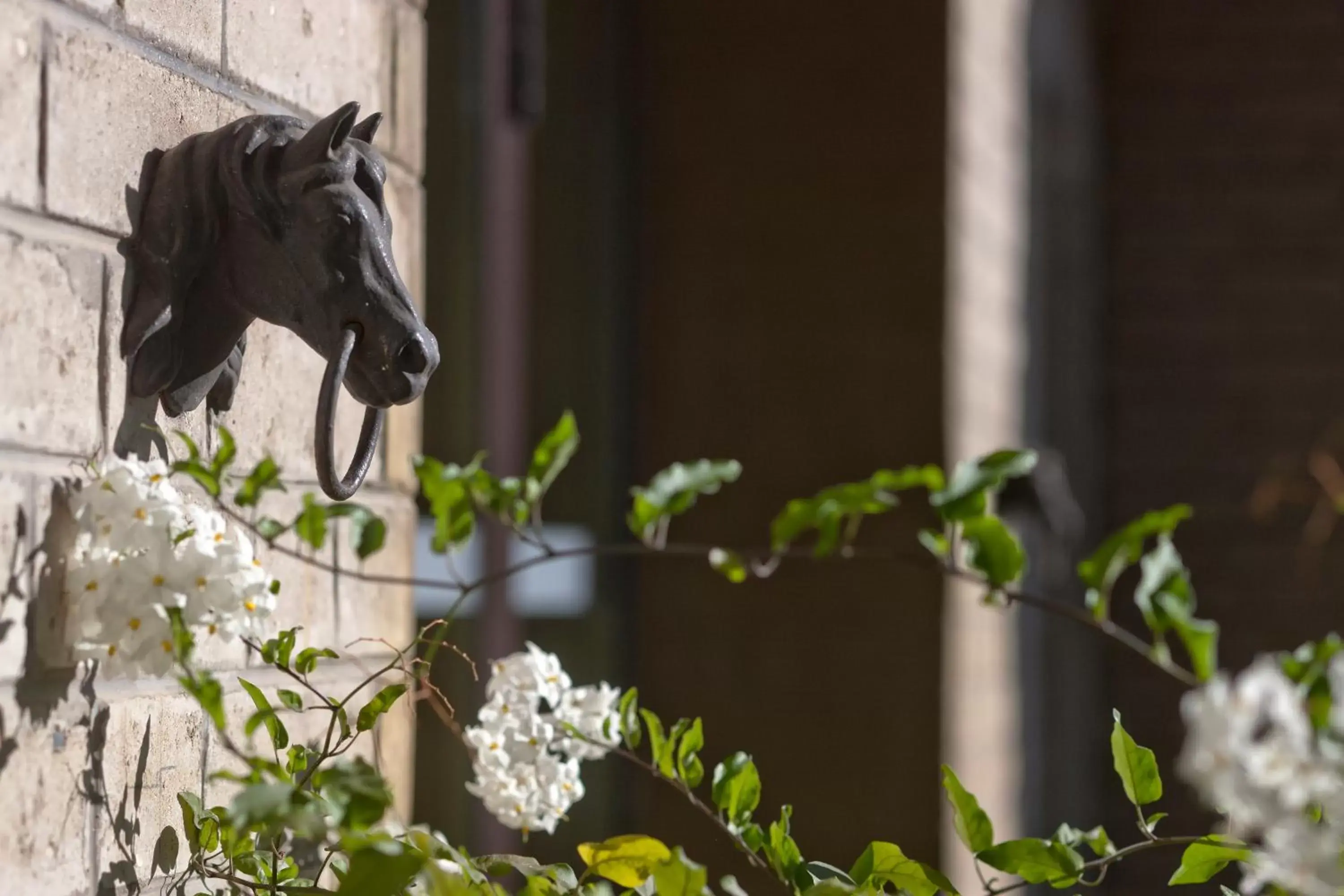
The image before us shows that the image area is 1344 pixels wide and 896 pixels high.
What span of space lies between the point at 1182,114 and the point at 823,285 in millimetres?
2226

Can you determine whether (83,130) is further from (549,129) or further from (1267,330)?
(1267,330)

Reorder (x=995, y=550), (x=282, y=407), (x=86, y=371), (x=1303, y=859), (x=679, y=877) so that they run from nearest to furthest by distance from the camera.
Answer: (x=1303, y=859) → (x=679, y=877) → (x=86, y=371) → (x=995, y=550) → (x=282, y=407)

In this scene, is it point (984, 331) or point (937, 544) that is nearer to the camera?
point (937, 544)

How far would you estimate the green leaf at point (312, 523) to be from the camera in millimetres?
923

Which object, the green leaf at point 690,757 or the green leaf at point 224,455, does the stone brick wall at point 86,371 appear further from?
the green leaf at point 690,757

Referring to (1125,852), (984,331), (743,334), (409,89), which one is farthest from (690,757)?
(984,331)

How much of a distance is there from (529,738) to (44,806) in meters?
0.26

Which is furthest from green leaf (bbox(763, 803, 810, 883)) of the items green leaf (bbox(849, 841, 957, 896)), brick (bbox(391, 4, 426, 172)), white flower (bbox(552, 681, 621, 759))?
brick (bbox(391, 4, 426, 172))

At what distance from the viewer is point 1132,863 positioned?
4.39 m

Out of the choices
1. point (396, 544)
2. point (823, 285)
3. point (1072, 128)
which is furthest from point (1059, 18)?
point (396, 544)

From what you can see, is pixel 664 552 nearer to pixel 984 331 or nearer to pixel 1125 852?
pixel 1125 852

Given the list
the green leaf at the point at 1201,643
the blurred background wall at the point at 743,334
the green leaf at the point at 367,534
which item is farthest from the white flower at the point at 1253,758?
the blurred background wall at the point at 743,334

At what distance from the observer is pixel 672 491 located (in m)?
1.00

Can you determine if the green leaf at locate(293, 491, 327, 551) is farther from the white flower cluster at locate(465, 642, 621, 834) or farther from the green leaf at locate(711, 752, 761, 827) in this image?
the green leaf at locate(711, 752, 761, 827)
